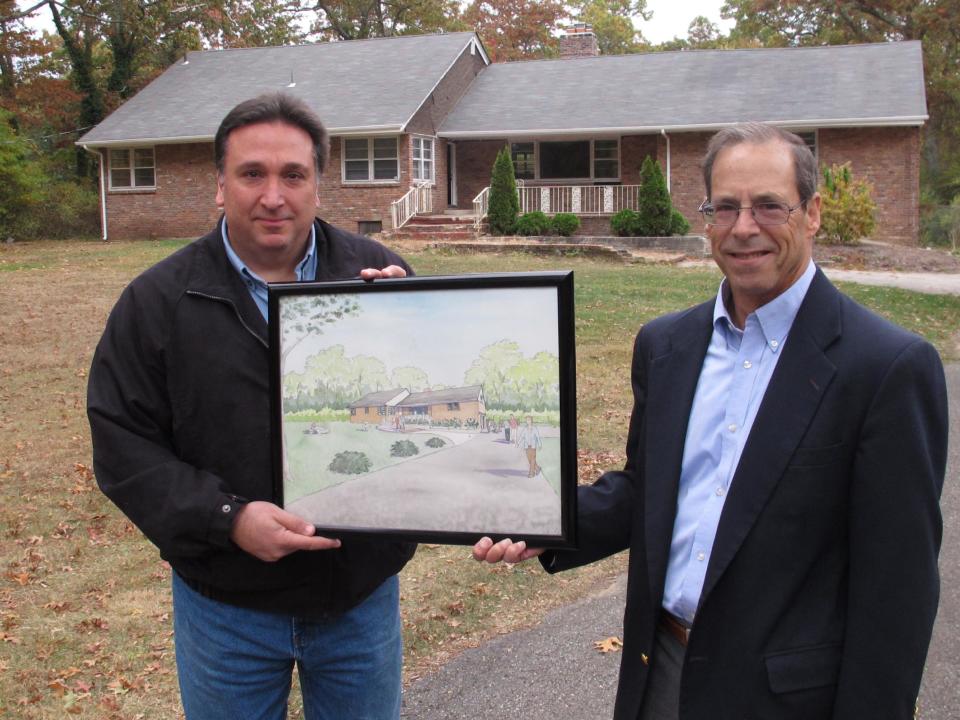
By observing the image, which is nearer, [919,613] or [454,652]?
[919,613]

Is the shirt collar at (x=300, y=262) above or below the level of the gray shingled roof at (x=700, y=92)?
below

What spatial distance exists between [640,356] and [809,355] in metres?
0.52

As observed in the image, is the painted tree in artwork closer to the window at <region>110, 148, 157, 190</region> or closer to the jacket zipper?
the jacket zipper

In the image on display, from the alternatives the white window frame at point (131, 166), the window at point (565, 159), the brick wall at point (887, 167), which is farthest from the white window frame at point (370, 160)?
the brick wall at point (887, 167)

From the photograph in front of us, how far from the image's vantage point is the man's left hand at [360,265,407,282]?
253 centimetres

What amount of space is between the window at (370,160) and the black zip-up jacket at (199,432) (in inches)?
1075

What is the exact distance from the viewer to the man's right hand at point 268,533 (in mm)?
2404

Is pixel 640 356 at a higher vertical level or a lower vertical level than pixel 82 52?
lower

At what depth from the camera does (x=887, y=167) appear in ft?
92.3

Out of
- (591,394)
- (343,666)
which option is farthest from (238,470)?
(591,394)

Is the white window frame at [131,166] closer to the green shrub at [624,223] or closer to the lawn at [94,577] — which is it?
the green shrub at [624,223]

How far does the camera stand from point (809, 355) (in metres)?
2.20

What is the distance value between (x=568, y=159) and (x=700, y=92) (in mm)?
4423

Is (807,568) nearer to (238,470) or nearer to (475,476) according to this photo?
(475,476)
